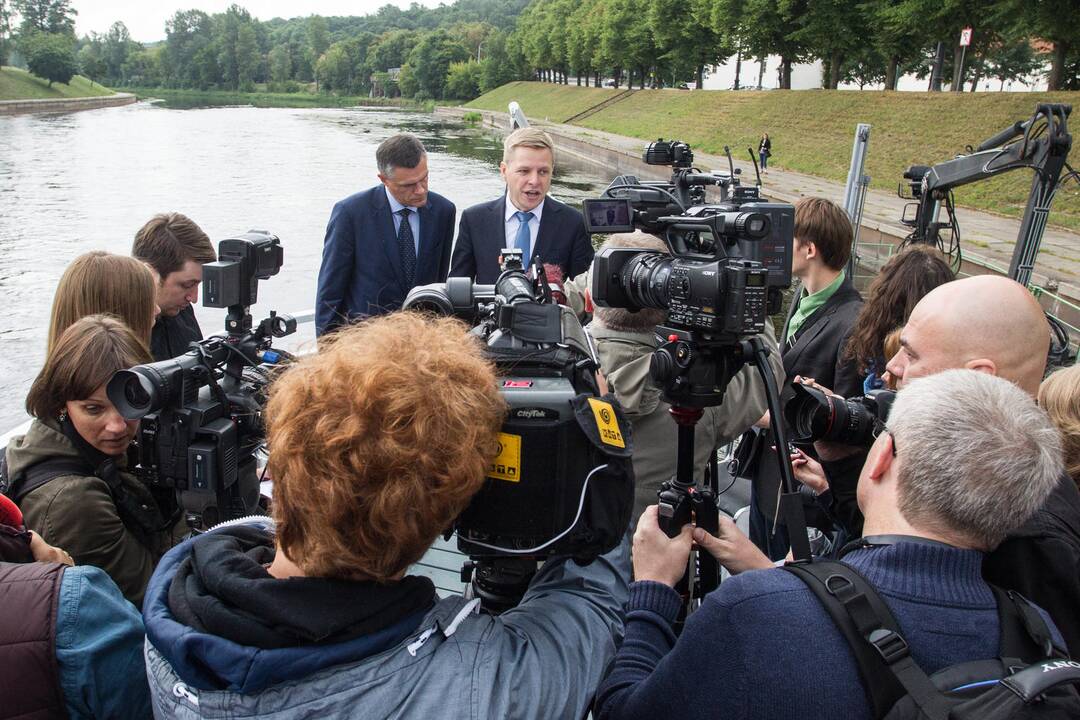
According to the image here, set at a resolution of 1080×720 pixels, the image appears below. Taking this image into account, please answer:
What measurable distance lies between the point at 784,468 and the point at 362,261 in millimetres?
3109

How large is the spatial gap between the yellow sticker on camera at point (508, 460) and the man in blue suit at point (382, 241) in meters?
2.99

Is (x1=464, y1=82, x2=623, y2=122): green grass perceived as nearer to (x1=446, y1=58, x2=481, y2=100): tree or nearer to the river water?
the river water

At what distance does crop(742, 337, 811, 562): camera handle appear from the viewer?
5.09ft

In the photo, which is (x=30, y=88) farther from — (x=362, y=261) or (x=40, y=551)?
(x=40, y=551)

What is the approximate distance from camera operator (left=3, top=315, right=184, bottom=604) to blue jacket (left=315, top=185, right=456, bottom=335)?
1.98m

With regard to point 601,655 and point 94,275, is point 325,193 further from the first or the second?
point 601,655

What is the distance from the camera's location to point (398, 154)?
13.5 feet

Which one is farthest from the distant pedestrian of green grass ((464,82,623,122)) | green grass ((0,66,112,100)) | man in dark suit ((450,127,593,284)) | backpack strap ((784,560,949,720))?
green grass ((0,66,112,100))

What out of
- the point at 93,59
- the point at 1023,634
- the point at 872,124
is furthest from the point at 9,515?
the point at 93,59

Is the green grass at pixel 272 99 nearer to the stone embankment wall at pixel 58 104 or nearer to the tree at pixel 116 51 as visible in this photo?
the tree at pixel 116 51

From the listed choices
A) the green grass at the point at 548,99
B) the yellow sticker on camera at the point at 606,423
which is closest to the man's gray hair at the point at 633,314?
the yellow sticker on camera at the point at 606,423

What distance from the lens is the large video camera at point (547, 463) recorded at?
1.26m

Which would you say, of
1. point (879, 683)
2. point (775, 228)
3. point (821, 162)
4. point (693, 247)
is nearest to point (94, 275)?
point (693, 247)

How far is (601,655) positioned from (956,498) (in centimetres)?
63
